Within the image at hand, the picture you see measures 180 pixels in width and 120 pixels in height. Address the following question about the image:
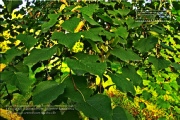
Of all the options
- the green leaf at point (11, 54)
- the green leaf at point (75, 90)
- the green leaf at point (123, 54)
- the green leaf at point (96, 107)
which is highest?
the green leaf at point (11, 54)

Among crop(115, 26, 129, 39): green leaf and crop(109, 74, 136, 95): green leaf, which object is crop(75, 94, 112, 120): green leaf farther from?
crop(115, 26, 129, 39): green leaf

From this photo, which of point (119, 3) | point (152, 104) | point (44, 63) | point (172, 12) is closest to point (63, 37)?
point (44, 63)

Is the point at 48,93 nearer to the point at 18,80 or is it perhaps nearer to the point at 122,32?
the point at 18,80

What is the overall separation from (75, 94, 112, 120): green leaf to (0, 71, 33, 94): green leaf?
272 millimetres

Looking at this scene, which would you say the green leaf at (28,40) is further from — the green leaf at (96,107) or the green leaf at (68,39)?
the green leaf at (96,107)

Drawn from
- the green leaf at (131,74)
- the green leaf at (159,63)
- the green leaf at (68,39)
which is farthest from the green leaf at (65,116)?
the green leaf at (159,63)

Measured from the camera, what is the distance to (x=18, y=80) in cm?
141

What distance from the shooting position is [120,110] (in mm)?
1495

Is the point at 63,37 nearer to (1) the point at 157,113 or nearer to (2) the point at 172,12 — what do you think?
(2) the point at 172,12

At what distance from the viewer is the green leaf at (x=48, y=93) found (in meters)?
1.26

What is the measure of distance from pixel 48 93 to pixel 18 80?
181 millimetres

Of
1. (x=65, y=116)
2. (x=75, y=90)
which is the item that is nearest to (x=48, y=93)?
(x=75, y=90)

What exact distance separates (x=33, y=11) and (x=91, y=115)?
2.05 meters

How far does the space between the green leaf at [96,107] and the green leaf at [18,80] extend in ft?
0.89
